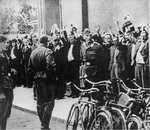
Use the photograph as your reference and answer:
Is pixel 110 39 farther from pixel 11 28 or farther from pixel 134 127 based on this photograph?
pixel 11 28

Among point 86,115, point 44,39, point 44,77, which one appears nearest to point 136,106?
point 86,115

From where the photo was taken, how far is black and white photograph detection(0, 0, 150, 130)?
4.59 m

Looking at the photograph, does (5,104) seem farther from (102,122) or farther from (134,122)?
(134,122)

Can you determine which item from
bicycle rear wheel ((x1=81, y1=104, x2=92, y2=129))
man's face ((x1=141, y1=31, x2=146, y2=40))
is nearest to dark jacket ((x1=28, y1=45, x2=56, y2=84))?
bicycle rear wheel ((x1=81, y1=104, x2=92, y2=129))

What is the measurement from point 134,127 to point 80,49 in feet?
3.94

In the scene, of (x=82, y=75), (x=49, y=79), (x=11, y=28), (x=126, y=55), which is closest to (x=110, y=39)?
(x=126, y=55)

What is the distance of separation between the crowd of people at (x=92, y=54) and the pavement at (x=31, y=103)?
3.5 inches

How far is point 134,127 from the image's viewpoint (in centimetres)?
454

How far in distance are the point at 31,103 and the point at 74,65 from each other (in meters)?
1.17

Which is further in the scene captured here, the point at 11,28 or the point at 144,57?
the point at 11,28

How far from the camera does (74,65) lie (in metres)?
5.34

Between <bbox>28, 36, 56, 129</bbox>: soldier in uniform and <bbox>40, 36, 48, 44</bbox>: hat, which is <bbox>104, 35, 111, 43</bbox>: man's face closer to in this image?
<bbox>28, 36, 56, 129</bbox>: soldier in uniform

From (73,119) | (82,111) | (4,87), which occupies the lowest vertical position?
(73,119)

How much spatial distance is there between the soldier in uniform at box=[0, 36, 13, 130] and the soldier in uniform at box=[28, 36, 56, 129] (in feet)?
1.57
